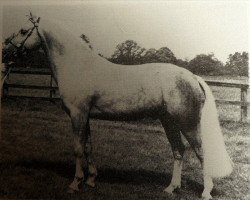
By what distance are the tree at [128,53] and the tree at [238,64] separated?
50 centimetres

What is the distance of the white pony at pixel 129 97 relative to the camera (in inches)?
112

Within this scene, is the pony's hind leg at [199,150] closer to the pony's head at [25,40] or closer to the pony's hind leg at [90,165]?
the pony's hind leg at [90,165]

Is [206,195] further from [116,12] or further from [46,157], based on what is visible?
[116,12]

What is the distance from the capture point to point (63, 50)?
3.08 metres

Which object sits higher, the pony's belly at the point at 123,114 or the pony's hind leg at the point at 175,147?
the pony's belly at the point at 123,114

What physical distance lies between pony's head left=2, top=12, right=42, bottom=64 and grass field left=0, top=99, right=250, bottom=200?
12.2 inches

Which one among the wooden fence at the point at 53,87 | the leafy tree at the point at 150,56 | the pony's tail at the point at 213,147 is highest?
the leafy tree at the point at 150,56

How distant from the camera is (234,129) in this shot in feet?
9.41

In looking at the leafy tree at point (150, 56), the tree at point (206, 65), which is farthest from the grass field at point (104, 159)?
the leafy tree at point (150, 56)

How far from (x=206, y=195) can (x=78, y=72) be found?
3.30ft

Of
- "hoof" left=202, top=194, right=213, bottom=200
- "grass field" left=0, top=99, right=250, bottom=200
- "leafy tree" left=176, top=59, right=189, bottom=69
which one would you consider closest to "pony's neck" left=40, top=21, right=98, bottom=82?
"grass field" left=0, top=99, right=250, bottom=200

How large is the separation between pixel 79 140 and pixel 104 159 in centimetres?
18

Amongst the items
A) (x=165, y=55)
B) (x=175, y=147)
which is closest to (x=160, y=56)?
(x=165, y=55)

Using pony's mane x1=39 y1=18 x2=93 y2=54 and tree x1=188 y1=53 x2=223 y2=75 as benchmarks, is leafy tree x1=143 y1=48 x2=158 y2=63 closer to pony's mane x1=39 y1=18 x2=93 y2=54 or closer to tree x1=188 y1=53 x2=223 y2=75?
tree x1=188 y1=53 x2=223 y2=75
